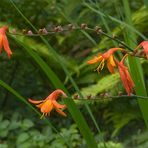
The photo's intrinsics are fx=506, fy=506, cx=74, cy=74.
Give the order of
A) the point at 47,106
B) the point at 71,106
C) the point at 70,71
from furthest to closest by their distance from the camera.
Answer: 1. the point at 70,71
2. the point at 71,106
3. the point at 47,106

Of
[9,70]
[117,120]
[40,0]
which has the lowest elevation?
[117,120]

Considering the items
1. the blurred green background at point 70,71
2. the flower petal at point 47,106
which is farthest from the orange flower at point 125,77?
the blurred green background at point 70,71

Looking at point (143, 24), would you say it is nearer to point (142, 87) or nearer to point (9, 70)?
point (9, 70)

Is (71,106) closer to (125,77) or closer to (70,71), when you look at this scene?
(125,77)

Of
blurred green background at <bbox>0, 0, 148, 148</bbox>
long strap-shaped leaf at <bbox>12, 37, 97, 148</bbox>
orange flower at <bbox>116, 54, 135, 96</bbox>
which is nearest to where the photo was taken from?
orange flower at <bbox>116, 54, 135, 96</bbox>

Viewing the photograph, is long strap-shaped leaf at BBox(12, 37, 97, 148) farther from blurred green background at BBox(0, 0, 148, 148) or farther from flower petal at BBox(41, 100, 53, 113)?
blurred green background at BBox(0, 0, 148, 148)

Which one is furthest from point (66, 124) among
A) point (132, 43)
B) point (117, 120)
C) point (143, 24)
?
point (132, 43)

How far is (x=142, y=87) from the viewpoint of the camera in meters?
1.37

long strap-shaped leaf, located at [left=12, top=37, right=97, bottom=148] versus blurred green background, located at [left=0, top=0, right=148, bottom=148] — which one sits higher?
long strap-shaped leaf, located at [left=12, top=37, right=97, bottom=148]

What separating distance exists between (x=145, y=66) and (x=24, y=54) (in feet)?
2.54

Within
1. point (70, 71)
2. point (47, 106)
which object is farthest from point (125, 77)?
point (70, 71)

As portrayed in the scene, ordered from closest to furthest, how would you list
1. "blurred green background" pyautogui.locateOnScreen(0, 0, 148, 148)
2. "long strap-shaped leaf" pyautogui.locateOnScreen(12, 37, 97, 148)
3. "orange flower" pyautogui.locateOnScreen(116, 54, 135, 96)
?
"orange flower" pyautogui.locateOnScreen(116, 54, 135, 96) → "long strap-shaped leaf" pyautogui.locateOnScreen(12, 37, 97, 148) → "blurred green background" pyautogui.locateOnScreen(0, 0, 148, 148)

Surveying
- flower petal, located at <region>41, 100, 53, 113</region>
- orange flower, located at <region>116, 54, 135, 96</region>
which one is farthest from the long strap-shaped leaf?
orange flower, located at <region>116, 54, 135, 96</region>

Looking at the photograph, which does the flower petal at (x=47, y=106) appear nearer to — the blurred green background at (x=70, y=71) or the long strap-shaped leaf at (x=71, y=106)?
the long strap-shaped leaf at (x=71, y=106)
